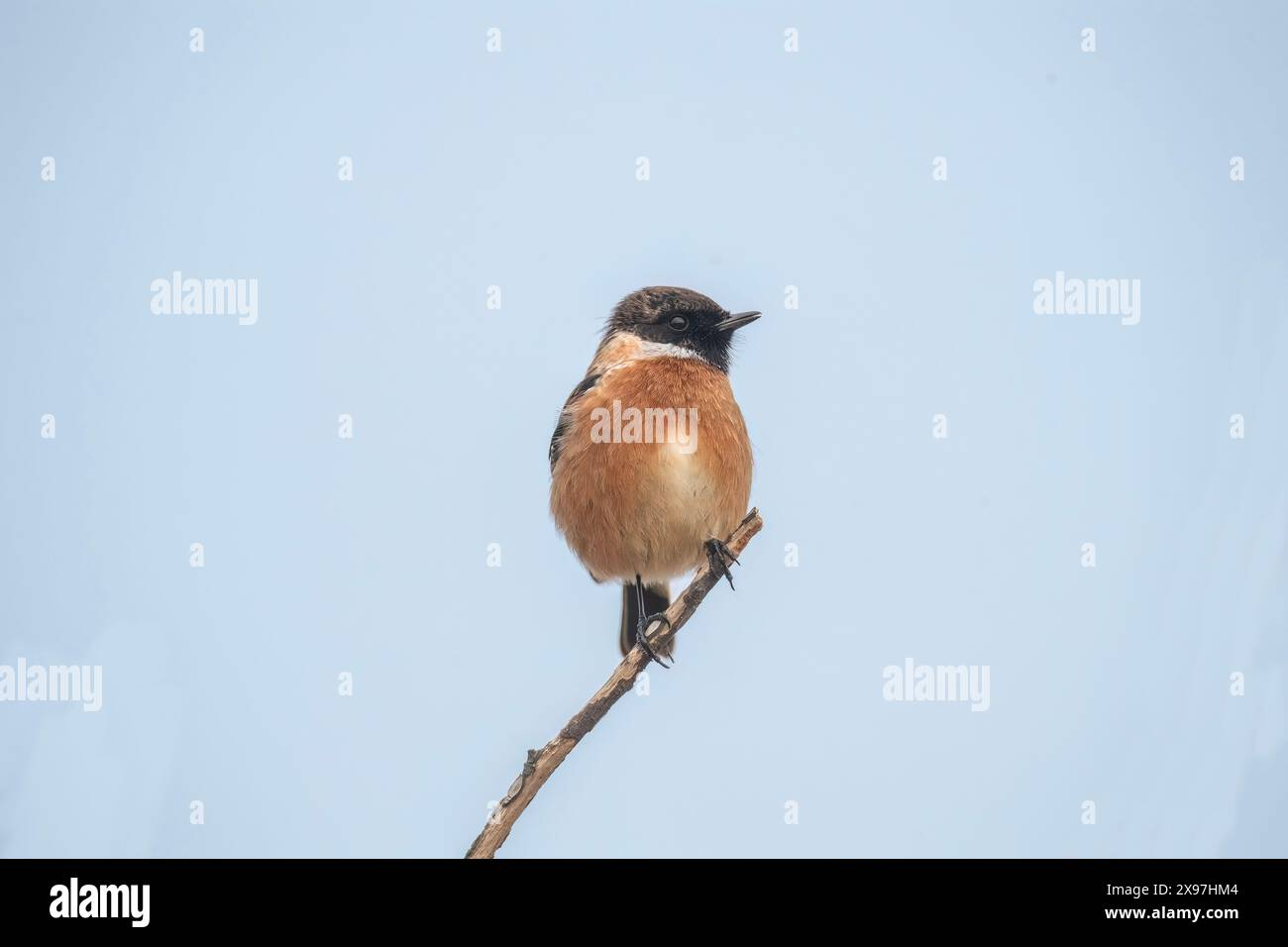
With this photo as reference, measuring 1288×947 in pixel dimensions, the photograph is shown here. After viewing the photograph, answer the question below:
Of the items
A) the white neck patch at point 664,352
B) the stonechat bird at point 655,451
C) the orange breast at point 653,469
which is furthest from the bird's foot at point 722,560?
the white neck patch at point 664,352

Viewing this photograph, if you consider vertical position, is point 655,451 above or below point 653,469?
above

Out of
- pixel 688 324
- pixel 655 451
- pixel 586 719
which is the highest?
pixel 688 324

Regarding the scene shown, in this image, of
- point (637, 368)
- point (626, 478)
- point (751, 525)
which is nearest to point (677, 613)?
point (751, 525)

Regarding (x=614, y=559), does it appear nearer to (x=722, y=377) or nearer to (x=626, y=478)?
(x=626, y=478)

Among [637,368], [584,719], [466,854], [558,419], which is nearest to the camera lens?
[466,854]

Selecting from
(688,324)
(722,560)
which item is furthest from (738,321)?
(722,560)

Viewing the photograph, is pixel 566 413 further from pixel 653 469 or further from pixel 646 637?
pixel 646 637

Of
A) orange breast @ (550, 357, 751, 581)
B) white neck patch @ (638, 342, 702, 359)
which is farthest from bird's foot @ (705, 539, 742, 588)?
white neck patch @ (638, 342, 702, 359)
